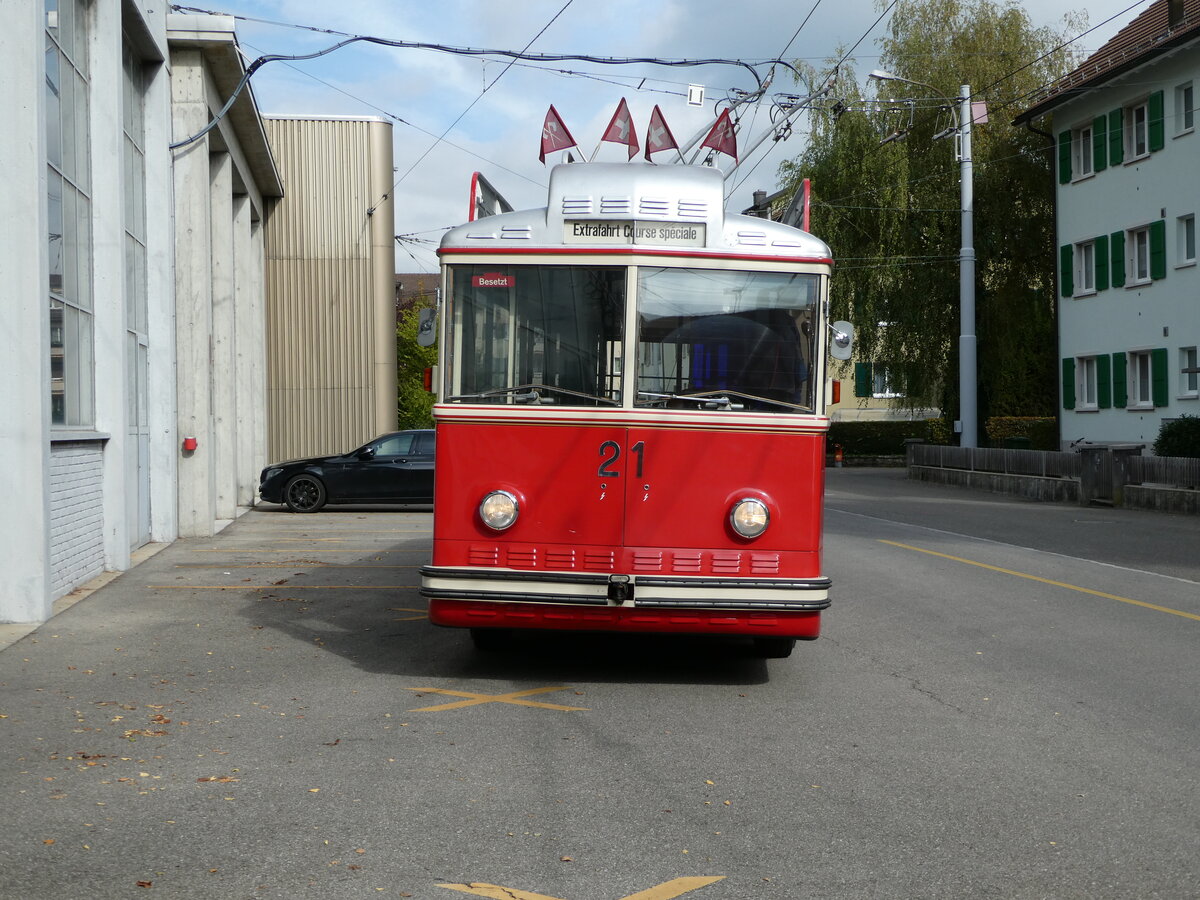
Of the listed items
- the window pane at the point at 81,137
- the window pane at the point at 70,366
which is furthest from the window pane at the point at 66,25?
the window pane at the point at 70,366

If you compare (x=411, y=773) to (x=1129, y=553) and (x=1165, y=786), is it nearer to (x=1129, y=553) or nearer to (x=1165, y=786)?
(x=1165, y=786)

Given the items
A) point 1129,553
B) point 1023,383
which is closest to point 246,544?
point 1129,553

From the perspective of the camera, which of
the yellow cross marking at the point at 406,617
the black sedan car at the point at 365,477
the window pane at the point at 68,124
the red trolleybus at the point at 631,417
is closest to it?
the red trolleybus at the point at 631,417

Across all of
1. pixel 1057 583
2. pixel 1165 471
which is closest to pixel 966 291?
pixel 1165 471

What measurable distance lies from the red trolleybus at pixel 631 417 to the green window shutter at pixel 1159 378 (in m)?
27.2

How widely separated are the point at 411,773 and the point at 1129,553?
43.8ft

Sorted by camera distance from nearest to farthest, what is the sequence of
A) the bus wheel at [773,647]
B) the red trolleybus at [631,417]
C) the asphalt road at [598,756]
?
1. the asphalt road at [598,756]
2. the red trolleybus at [631,417]
3. the bus wheel at [773,647]

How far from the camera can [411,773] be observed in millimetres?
6051

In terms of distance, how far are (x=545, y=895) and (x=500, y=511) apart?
150 inches

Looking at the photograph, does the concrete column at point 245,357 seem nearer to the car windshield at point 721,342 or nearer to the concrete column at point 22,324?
the concrete column at point 22,324

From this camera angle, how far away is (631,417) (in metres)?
8.13

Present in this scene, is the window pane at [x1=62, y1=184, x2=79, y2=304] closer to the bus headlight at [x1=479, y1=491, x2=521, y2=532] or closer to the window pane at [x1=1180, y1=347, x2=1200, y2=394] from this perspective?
the bus headlight at [x1=479, y1=491, x2=521, y2=532]

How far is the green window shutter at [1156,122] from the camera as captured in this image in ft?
107

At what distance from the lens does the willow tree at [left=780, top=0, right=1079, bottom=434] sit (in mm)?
39281
